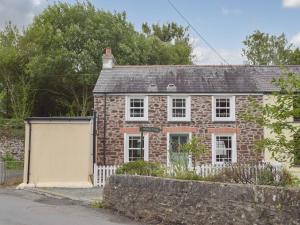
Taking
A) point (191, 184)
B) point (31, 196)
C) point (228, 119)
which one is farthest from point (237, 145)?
point (191, 184)

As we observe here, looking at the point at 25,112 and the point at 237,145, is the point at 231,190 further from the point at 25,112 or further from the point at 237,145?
A: the point at 25,112

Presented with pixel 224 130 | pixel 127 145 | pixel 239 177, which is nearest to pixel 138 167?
pixel 239 177

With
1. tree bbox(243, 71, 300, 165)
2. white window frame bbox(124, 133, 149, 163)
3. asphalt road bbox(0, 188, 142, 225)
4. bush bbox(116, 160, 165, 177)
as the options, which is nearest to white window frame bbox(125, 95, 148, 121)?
white window frame bbox(124, 133, 149, 163)

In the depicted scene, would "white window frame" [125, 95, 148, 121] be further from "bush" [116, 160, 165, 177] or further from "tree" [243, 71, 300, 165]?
"tree" [243, 71, 300, 165]

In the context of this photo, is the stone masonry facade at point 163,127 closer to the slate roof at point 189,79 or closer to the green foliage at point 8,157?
the slate roof at point 189,79

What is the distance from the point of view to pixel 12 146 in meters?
33.9

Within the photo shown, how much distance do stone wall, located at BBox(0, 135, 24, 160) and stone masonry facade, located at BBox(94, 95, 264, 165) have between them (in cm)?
1055

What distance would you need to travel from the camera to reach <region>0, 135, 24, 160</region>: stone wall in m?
33.8

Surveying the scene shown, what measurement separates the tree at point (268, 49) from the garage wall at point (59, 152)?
2949 centimetres

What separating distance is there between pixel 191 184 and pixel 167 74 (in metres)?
18.0

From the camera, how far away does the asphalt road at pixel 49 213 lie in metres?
11.1

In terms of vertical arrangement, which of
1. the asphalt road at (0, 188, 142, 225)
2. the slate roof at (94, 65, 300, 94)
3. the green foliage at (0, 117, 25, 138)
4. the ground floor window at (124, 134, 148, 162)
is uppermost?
the slate roof at (94, 65, 300, 94)

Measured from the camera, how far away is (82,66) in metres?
37.8

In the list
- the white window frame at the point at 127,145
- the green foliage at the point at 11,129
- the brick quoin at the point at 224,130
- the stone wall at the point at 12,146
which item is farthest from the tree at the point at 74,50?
the brick quoin at the point at 224,130
